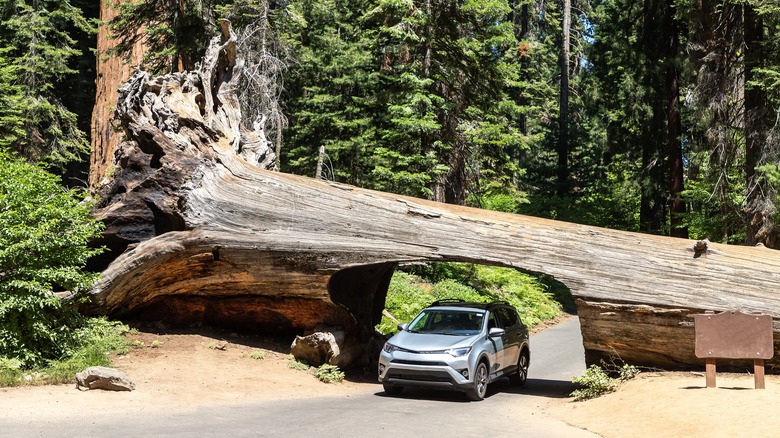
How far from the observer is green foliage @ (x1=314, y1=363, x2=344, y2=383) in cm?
1396

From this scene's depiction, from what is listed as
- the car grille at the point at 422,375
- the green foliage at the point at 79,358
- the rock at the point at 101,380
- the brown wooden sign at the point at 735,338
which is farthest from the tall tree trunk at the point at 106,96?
the brown wooden sign at the point at 735,338

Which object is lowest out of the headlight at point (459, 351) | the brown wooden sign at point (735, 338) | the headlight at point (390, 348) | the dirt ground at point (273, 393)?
the dirt ground at point (273, 393)

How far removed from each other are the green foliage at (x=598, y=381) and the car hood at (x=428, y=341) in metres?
2.01

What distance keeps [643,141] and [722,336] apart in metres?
23.0

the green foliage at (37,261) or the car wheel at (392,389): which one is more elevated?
the green foliage at (37,261)

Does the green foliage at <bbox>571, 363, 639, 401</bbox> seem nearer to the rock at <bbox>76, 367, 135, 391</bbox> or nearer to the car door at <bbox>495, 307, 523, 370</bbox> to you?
the car door at <bbox>495, 307, 523, 370</bbox>

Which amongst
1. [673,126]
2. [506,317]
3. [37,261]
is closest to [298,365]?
[506,317]

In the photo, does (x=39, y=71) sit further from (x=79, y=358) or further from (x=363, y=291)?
(x=79, y=358)

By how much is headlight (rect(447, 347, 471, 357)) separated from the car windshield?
0.84m

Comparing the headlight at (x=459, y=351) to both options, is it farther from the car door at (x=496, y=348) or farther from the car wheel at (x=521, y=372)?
the car wheel at (x=521, y=372)

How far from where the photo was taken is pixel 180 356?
547 inches

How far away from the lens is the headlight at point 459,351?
12.4m

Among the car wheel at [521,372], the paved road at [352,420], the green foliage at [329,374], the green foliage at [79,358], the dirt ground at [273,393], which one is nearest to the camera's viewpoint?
the paved road at [352,420]

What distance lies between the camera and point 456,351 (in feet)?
40.8
